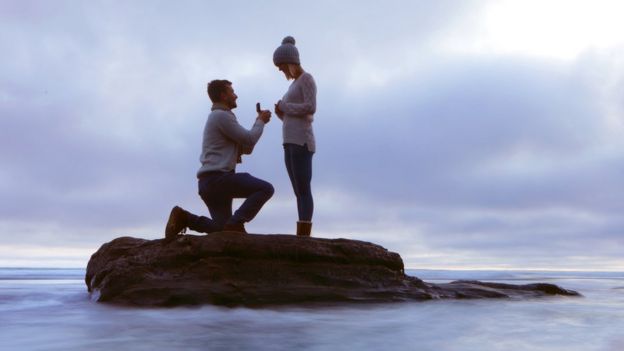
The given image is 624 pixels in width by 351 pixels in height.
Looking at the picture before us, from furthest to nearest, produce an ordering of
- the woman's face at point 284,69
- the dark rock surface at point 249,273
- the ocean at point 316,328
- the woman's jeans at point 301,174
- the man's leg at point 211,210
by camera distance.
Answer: the woman's face at point 284,69 < the woman's jeans at point 301,174 < the man's leg at point 211,210 < the dark rock surface at point 249,273 < the ocean at point 316,328

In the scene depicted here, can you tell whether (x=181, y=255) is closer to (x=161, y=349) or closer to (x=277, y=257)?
(x=277, y=257)

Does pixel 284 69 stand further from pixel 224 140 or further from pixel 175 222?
pixel 175 222

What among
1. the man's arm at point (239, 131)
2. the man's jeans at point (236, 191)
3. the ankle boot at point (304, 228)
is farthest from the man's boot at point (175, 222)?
the ankle boot at point (304, 228)

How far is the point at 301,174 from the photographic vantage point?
9523 mm

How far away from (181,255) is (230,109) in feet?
7.97

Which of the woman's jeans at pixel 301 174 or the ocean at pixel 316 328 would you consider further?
the woman's jeans at pixel 301 174

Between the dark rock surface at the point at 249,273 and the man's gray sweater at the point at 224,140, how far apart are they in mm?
1094

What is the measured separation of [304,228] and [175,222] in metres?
2.04

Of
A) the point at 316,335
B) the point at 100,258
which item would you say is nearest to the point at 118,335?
the point at 316,335

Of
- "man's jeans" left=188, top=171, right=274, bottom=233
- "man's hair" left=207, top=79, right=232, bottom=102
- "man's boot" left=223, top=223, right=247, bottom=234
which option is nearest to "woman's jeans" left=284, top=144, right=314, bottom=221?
"man's jeans" left=188, top=171, right=274, bottom=233

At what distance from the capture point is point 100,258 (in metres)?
11.3

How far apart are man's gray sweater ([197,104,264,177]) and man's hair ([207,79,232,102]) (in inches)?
6.6

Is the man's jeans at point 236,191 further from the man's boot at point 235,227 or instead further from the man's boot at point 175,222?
the man's boot at point 175,222

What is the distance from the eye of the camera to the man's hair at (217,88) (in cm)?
969
